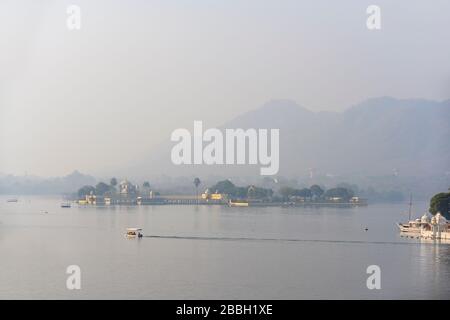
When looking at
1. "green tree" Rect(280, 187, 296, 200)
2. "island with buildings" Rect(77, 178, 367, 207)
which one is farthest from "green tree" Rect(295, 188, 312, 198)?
"green tree" Rect(280, 187, 296, 200)

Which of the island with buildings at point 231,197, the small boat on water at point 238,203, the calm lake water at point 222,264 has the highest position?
the island with buildings at point 231,197

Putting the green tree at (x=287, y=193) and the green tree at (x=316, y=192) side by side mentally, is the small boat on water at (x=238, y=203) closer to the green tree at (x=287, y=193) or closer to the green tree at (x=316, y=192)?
the green tree at (x=287, y=193)

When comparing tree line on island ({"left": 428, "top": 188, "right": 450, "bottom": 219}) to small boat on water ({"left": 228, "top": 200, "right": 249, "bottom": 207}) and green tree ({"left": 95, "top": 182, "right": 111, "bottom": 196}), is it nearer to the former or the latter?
small boat on water ({"left": 228, "top": 200, "right": 249, "bottom": 207})

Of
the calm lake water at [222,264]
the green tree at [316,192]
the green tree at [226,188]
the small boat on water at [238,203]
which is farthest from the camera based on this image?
the green tree at [226,188]

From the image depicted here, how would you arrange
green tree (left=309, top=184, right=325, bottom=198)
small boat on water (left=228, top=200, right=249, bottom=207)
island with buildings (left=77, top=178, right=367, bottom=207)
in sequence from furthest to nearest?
green tree (left=309, top=184, right=325, bottom=198)
island with buildings (left=77, top=178, right=367, bottom=207)
small boat on water (left=228, top=200, right=249, bottom=207)

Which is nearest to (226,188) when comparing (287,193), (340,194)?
(287,193)

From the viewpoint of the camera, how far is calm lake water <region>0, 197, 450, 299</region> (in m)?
16.0

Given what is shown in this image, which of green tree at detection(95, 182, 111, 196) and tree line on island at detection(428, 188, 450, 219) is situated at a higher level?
green tree at detection(95, 182, 111, 196)

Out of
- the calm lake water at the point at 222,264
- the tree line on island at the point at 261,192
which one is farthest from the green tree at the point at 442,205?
the tree line on island at the point at 261,192

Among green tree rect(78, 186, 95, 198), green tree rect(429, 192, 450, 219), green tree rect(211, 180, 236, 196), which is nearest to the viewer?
green tree rect(429, 192, 450, 219)

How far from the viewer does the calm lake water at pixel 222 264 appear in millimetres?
16031

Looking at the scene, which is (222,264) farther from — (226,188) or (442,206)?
(226,188)
